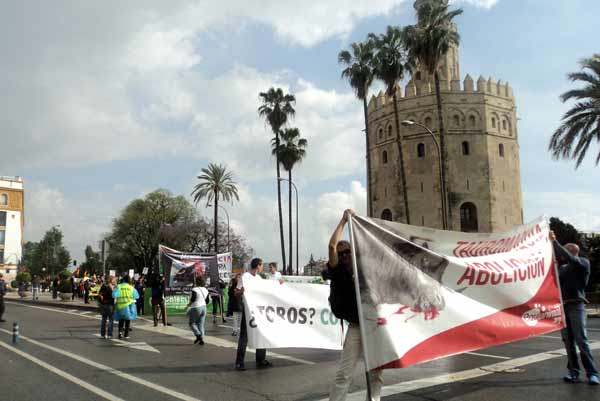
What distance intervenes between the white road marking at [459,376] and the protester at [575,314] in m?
1.05

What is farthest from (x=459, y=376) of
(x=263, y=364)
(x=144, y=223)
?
(x=144, y=223)

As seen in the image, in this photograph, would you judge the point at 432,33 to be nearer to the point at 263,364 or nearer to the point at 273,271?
the point at 273,271

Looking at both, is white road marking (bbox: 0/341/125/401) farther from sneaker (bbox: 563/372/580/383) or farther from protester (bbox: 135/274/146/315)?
protester (bbox: 135/274/146/315)

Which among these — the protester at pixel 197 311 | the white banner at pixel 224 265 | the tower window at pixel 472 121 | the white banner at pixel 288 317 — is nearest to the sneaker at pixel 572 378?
the white banner at pixel 288 317

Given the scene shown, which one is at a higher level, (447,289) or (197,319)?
(447,289)

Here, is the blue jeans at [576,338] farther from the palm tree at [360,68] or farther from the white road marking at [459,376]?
the palm tree at [360,68]

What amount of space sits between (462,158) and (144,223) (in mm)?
45477

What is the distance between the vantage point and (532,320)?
700cm

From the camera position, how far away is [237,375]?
813cm

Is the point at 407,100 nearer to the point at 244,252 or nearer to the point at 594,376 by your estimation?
the point at 244,252

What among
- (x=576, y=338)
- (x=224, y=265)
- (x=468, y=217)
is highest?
(x=468, y=217)

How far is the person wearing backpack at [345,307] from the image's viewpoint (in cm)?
533

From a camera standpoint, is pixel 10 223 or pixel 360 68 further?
pixel 10 223

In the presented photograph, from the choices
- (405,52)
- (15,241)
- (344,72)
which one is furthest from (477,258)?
(15,241)
